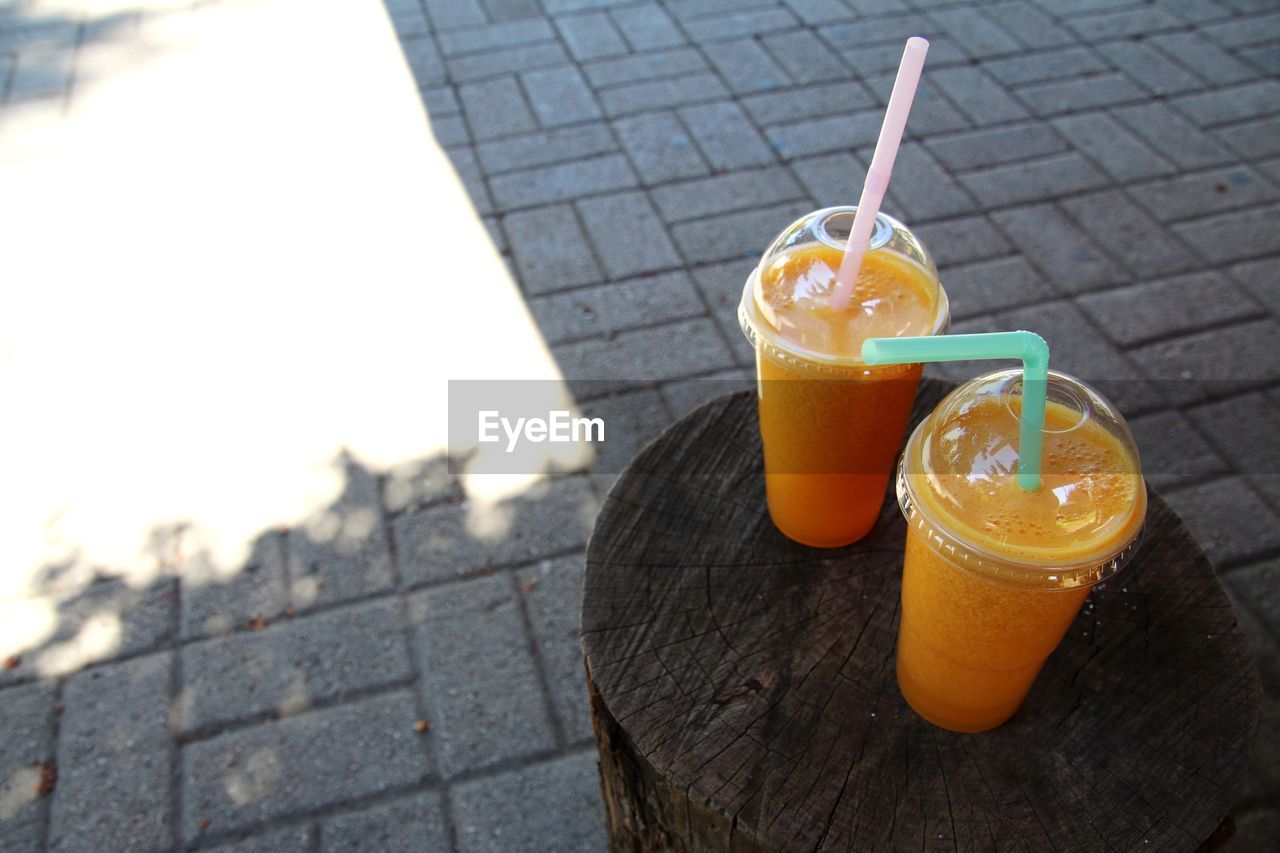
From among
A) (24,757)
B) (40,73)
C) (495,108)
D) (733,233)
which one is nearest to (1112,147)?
(733,233)

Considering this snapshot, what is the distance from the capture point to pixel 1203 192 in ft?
11.6

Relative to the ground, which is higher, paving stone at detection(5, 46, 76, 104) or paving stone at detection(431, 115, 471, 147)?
paving stone at detection(5, 46, 76, 104)

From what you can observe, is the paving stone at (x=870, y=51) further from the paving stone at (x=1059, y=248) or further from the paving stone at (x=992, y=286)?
the paving stone at (x=992, y=286)

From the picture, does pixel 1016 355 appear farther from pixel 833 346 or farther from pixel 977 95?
pixel 977 95

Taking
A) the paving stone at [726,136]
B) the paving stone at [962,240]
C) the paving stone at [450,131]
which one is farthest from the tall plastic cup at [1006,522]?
the paving stone at [450,131]

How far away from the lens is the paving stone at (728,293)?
120 inches

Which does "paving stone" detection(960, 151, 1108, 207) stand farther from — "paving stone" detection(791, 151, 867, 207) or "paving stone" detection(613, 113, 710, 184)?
"paving stone" detection(613, 113, 710, 184)

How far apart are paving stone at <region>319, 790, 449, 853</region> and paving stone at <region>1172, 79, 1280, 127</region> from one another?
12.0ft

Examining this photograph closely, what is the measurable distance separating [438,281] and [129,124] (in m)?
1.79

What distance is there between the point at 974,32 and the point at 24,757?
4.32 m

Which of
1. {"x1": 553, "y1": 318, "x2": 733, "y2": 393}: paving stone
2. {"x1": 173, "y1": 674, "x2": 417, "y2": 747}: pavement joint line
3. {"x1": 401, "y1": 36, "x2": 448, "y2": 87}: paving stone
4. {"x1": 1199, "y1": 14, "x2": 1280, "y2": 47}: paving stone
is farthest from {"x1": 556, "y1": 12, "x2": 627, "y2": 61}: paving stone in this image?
{"x1": 173, "y1": 674, "x2": 417, "y2": 747}: pavement joint line

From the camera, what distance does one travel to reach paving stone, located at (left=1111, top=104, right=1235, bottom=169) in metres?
3.69

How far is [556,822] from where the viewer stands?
2072mm

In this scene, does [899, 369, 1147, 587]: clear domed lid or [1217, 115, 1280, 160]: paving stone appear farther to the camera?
[1217, 115, 1280, 160]: paving stone
